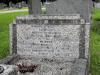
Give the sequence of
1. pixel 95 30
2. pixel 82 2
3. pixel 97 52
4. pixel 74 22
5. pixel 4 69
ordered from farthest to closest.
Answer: pixel 95 30, pixel 97 52, pixel 82 2, pixel 74 22, pixel 4 69

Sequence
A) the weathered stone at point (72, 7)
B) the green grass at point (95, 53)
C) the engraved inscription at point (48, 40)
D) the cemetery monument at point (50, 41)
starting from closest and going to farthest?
the cemetery monument at point (50, 41) < the engraved inscription at point (48, 40) < the green grass at point (95, 53) < the weathered stone at point (72, 7)

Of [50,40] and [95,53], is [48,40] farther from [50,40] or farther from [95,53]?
[95,53]

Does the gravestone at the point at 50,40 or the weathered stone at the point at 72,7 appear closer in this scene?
the gravestone at the point at 50,40

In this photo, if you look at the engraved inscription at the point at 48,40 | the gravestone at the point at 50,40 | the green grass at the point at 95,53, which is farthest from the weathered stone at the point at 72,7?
the engraved inscription at the point at 48,40

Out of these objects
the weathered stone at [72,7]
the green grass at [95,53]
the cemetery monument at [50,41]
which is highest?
the weathered stone at [72,7]

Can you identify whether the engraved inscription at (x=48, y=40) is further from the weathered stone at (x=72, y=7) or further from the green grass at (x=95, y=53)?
the weathered stone at (x=72, y=7)

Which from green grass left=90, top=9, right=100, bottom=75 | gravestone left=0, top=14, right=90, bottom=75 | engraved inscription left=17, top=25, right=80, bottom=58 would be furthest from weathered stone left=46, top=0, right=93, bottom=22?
engraved inscription left=17, top=25, right=80, bottom=58

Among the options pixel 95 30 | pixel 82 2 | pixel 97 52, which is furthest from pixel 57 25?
pixel 95 30

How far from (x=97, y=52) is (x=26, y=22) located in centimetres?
532

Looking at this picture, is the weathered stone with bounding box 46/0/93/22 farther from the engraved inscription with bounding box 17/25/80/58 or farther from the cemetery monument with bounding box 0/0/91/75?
the engraved inscription with bounding box 17/25/80/58

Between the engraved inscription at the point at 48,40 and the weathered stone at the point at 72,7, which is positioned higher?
the weathered stone at the point at 72,7

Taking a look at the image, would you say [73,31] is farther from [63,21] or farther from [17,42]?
[17,42]

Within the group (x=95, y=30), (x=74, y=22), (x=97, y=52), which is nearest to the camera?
(x=74, y=22)

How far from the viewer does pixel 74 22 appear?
11.9 m
